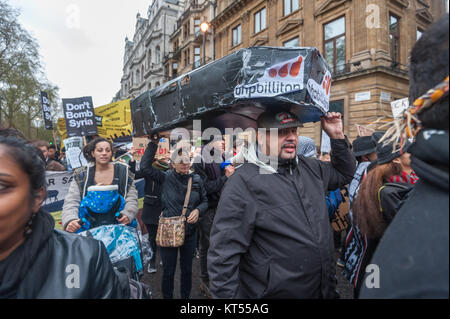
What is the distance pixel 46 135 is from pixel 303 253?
36.0 m

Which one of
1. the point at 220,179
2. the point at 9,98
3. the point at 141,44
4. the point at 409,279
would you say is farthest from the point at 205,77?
the point at 141,44

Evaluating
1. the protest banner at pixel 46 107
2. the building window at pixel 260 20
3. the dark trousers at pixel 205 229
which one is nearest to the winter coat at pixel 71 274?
the dark trousers at pixel 205 229

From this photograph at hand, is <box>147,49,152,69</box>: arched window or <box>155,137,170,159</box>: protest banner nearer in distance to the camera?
<box>155,137,170,159</box>: protest banner

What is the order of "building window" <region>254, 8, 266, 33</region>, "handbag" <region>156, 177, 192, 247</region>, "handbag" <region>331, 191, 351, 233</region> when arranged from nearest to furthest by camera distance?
"handbag" <region>156, 177, 192, 247</region> → "handbag" <region>331, 191, 351, 233</region> → "building window" <region>254, 8, 266, 33</region>

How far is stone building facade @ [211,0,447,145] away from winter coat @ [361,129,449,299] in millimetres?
12469

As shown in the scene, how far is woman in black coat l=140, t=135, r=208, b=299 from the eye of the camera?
2977mm

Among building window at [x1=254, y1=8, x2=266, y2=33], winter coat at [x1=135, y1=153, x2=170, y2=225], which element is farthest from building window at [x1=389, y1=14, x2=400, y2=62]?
winter coat at [x1=135, y1=153, x2=170, y2=225]

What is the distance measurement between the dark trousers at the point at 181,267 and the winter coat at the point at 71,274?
1.55 metres

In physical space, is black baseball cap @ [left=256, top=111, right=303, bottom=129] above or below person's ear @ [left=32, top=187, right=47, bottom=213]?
above

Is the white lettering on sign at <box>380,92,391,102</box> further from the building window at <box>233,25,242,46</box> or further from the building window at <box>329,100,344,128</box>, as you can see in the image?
the building window at <box>233,25,242,46</box>

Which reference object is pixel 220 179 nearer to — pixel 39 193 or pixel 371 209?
pixel 371 209

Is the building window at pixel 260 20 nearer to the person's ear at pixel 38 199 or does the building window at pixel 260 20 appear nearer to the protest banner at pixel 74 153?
the protest banner at pixel 74 153

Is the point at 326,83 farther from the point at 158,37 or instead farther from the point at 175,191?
the point at 158,37

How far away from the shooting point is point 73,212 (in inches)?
108
